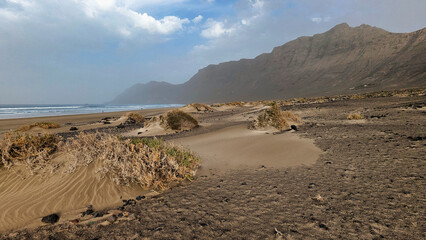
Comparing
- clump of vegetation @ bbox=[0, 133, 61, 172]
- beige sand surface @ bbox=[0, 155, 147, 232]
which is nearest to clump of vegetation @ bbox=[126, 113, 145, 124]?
clump of vegetation @ bbox=[0, 133, 61, 172]

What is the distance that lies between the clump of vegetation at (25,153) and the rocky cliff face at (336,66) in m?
72.7

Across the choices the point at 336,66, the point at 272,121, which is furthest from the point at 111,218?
the point at 336,66

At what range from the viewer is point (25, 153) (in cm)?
466

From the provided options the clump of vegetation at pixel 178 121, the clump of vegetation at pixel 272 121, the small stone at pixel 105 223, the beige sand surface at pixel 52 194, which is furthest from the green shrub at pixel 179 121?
the small stone at pixel 105 223

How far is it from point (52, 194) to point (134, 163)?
1.52 m

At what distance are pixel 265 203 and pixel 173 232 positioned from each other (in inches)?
58.7

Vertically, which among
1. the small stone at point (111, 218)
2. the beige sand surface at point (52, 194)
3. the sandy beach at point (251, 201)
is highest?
the beige sand surface at point (52, 194)

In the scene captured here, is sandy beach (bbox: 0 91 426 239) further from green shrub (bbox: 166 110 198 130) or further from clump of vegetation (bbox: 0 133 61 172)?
green shrub (bbox: 166 110 198 130)

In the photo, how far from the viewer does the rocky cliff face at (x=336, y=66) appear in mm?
64688

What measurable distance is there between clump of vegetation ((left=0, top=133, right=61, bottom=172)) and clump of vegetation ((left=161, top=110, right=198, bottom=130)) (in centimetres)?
799

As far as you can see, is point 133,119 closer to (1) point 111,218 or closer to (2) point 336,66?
(1) point 111,218

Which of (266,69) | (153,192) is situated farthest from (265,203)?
(266,69)

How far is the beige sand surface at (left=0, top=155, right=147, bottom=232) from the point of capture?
3082 millimetres

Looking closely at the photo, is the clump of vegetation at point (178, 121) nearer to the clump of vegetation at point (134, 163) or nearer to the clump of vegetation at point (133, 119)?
the clump of vegetation at point (133, 119)
